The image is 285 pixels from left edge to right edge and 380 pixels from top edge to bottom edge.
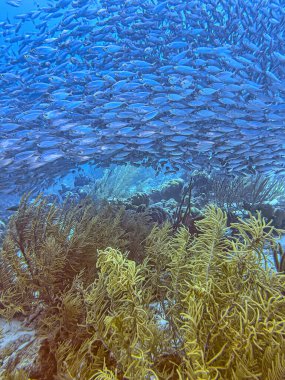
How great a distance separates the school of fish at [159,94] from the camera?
9891 mm

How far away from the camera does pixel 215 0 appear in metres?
12.4

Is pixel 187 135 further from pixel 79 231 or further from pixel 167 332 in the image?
pixel 167 332

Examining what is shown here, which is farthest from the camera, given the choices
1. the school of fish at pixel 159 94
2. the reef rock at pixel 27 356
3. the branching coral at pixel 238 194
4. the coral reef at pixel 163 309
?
the school of fish at pixel 159 94

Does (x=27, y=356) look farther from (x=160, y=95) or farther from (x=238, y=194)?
(x=160, y=95)

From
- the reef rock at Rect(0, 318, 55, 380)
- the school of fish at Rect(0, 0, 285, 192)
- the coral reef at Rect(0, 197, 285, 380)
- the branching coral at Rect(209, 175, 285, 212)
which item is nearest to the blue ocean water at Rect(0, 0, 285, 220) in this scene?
the school of fish at Rect(0, 0, 285, 192)

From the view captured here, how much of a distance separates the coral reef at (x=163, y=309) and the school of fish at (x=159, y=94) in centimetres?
763

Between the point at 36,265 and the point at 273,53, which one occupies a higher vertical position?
the point at 36,265

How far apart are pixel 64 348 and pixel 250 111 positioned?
9884 mm

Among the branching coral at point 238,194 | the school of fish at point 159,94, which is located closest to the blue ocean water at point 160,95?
the school of fish at point 159,94

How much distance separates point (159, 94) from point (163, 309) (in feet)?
29.1

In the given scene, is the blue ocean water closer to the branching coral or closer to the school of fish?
the school of fish

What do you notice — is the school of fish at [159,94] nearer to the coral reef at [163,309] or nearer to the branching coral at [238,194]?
the branching coral at [238,194]

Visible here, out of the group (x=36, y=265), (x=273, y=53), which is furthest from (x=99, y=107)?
(x=36, y=265)

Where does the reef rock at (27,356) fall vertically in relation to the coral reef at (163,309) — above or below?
below
